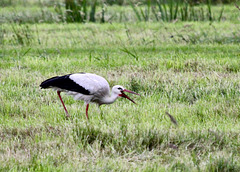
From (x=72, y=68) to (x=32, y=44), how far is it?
9.85 ft

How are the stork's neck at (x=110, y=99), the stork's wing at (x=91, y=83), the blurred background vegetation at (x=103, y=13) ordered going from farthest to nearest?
the blurred background vegetation at (x=103, y=13) < the stork's neck at (x=110, y=99) < the stork's wing at (x=91, y=83)

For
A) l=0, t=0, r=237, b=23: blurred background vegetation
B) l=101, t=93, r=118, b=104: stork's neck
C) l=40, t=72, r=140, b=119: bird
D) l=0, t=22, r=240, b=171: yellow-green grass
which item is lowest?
l=0, t=22, r=240, b=171: yellow-green grass

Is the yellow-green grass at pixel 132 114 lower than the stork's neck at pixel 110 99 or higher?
lower

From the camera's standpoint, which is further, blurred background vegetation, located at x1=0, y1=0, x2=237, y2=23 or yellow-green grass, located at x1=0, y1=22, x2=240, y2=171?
blurred background vegetation, located at x1=0, y1=0, x2=237, y2=23

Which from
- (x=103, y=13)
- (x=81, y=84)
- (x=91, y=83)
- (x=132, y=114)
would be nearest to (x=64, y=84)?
(x=81, y=84)

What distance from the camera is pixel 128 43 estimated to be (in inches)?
376

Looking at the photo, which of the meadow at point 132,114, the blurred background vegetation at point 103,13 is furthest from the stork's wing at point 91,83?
the blurred background vegetation at point 103,13

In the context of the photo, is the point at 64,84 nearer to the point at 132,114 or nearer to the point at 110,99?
the point at 110,99

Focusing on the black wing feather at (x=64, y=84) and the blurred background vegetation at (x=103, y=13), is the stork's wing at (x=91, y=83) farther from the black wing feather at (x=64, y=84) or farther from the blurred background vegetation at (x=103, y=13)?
the blurred background vegetation at (x=103, y=13)

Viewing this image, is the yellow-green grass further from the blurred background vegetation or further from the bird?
the blurred background vegetation

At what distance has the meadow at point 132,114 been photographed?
3561 millimetres

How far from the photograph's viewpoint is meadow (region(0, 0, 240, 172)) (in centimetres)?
356

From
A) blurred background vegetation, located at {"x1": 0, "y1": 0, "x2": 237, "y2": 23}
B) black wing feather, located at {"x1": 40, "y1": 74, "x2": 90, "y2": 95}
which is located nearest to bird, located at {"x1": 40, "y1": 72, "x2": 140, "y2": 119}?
black wing feather, located at {"x1": 40, "y1": 74, "x2": 90, "y2": 95}

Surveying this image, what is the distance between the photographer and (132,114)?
477cm
